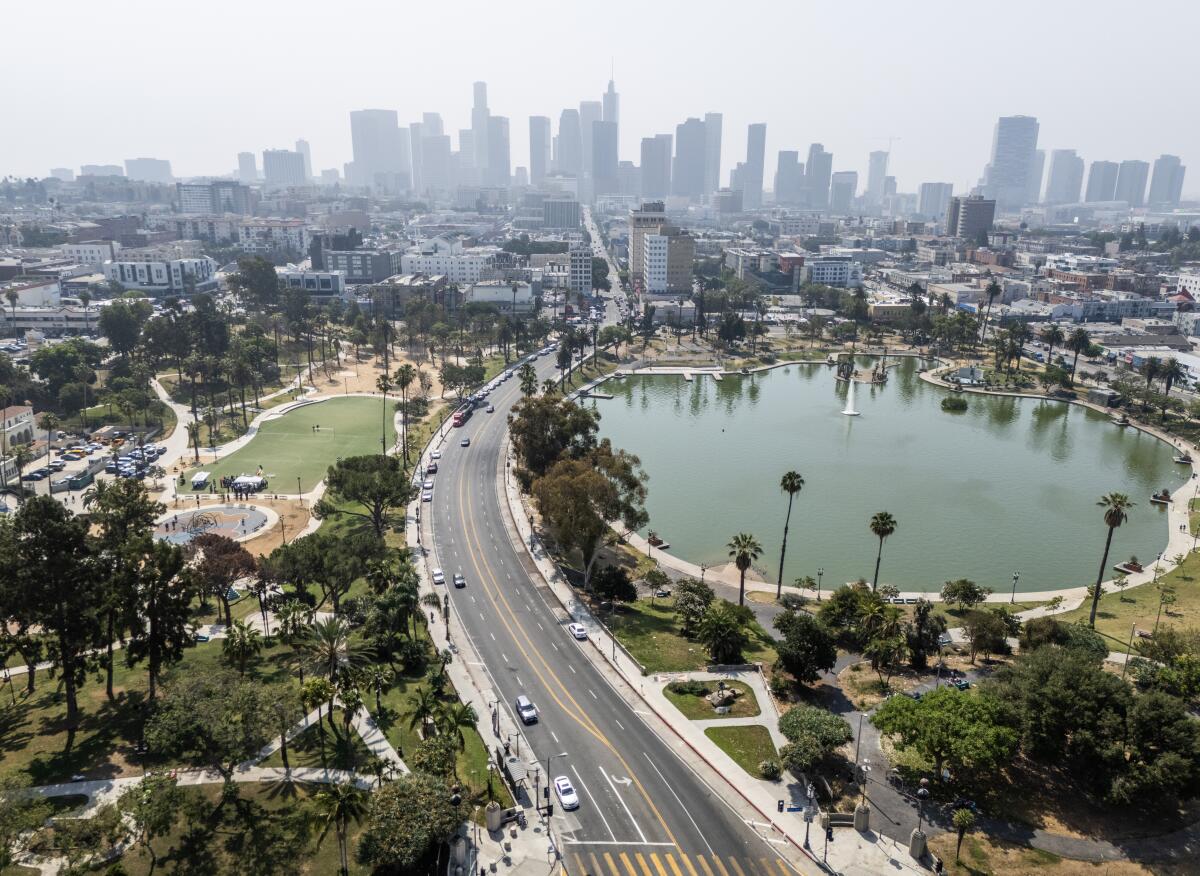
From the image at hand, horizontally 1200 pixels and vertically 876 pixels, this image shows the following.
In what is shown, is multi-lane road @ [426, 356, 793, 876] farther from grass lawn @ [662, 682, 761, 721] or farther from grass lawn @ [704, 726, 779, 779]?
grass lawn @ [704, 726, 779, 779]

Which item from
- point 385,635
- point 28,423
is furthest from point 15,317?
point 385,635

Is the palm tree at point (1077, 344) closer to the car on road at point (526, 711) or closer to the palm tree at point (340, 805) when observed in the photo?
the car on road at point (526, 711)

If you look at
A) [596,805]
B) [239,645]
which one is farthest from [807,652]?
[239,645]

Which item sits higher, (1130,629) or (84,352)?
(84,352)

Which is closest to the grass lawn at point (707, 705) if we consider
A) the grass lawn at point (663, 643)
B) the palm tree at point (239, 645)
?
the grass lawn at point (663, 643)

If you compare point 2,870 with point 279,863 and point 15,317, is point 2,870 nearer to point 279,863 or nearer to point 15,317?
→ point 279,863

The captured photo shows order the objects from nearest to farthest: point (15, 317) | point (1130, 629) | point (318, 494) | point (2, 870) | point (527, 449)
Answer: point (2, 870) < point (1130, 629) < point (527, 449) < point (318, 494) < point (15, 317)
